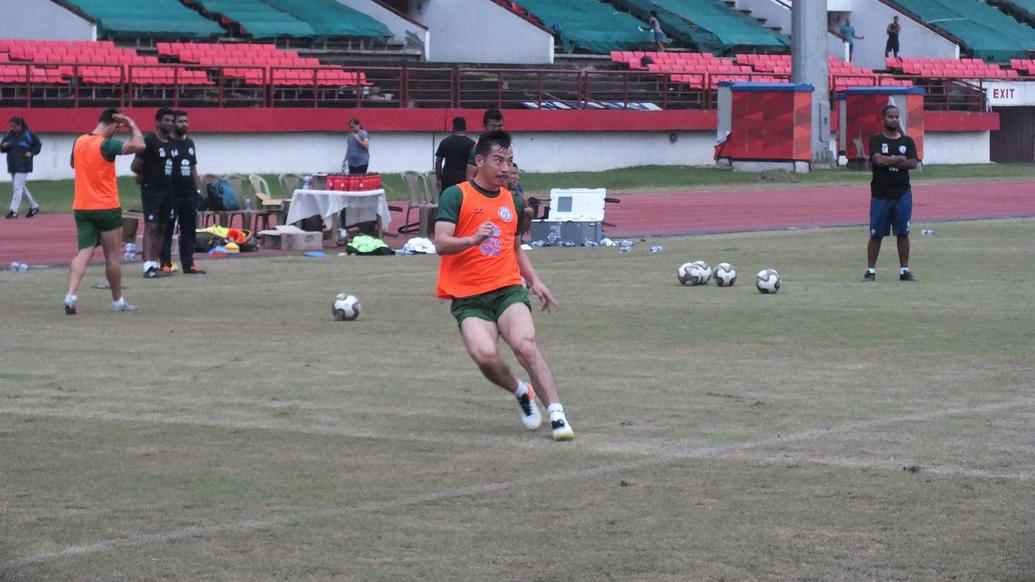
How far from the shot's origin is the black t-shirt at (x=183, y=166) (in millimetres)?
21016

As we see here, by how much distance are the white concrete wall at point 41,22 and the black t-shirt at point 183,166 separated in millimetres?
27226

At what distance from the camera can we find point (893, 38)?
65625 mm

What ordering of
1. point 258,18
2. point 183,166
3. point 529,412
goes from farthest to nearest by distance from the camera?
point 258,18 < point 183,166 < point 529,412

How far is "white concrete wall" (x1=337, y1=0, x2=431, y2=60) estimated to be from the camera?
55.0m

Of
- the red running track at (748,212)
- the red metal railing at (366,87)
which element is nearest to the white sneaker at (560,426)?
the red running track at (748,212)

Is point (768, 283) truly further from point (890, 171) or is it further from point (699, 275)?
point (890, 171)

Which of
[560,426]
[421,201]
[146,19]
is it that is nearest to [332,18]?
[146,19]

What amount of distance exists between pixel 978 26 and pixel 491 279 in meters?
67.9

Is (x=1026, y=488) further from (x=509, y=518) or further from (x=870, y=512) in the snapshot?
(x=509, y=518)

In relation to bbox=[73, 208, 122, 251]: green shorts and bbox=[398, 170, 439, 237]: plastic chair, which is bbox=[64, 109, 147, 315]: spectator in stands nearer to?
bbox=[73, 208, 122, 251]: green shorts

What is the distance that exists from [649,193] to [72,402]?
30924 millimetres

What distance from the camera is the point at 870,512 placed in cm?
774

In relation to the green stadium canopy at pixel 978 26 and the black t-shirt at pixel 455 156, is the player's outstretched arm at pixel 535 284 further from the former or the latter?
the green stadium canopy at pixel 978 26

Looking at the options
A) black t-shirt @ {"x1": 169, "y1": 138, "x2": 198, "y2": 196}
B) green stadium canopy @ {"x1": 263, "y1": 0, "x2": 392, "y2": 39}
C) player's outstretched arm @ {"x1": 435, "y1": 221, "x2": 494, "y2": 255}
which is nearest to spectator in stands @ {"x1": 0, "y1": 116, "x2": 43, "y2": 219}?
black t-shirt @ {"x1": 169, "y1": 138, "x2": 198, "y2": 196}
